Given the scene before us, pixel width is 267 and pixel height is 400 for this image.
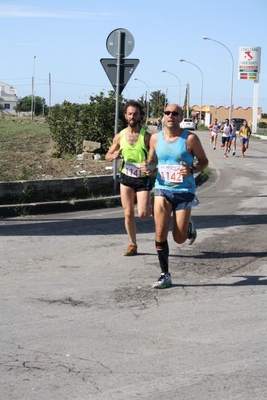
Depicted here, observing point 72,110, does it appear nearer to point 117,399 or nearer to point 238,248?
point 238,248

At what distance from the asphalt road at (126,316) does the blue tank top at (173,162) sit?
3.60 ft

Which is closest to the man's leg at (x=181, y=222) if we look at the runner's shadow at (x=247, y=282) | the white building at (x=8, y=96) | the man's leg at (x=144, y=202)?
the runner's shadow at (x=247, y=282)

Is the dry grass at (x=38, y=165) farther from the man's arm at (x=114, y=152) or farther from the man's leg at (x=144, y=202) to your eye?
the man's leg at (x=144, y=202)

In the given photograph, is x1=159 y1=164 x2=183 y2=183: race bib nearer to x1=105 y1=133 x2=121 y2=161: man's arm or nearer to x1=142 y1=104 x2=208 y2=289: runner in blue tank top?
x1=142 y1=104 x2=208 y2=289: runner in blue tank top

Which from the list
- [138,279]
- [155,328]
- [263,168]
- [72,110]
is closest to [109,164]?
[72,110]

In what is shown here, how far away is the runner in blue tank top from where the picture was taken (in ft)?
22.4

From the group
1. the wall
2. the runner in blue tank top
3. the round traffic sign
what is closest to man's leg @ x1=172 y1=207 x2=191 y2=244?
the runner in blue tank top

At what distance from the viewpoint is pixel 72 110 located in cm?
1947

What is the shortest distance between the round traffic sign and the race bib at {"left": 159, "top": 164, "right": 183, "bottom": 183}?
666 cm

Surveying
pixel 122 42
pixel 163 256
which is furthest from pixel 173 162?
pixel 122 42

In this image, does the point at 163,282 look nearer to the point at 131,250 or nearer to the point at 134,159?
the point at 131,250

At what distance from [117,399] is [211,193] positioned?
11989 mm

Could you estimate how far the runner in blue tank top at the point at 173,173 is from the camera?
6.84m

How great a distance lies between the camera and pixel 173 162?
6.86m
